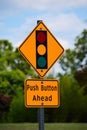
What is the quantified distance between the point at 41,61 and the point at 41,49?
0.83ft

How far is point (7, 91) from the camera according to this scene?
7831cm

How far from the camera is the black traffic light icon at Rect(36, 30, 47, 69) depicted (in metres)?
11.7

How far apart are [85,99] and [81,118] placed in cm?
176

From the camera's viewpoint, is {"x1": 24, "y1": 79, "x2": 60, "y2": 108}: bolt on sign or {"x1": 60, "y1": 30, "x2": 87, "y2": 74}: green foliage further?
{"x1": 60, "y1": 30, "x2": 87, "y2": 74}: green foliage

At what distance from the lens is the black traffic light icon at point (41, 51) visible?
11656 millimetres

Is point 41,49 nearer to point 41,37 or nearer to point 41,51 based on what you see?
point 41,51

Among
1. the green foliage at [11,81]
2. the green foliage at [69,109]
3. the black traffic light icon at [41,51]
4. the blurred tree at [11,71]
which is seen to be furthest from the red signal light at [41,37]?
the green foliage at [11,81]

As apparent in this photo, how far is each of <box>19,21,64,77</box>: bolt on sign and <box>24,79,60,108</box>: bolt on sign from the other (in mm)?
239

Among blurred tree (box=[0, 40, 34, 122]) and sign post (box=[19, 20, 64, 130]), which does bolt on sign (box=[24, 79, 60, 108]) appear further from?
blurred tree (box=[0, 40, 34, 122])

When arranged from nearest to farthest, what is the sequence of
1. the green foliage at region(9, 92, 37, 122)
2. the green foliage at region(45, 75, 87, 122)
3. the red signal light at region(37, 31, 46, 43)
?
the red signal light at region(37, 31, 46, 43)
the green foliage at region(45, 75, 87, 122)
the green foliage at region(9, 92, 37, 122)

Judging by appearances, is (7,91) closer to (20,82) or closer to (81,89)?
(20,82)

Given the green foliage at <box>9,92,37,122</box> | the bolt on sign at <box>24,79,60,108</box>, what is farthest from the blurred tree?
the bolt on sign at <box>24,79,60,108</box>

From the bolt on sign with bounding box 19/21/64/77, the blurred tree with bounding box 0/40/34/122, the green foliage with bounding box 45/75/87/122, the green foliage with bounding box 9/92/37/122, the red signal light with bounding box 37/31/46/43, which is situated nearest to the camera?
the bolt on sign with bounding box 19/21/64/77

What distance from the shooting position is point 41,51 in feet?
38.4
